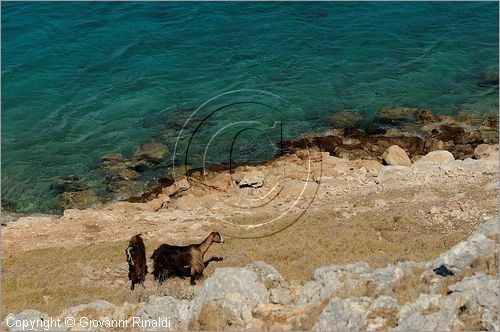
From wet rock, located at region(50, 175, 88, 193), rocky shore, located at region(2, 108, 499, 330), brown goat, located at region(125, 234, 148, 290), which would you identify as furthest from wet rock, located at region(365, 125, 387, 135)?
brown goat, located at region(125, 234, 148, 290)

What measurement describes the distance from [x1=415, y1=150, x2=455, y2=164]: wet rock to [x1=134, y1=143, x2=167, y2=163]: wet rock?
15.2 metres

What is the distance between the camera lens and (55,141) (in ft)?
122

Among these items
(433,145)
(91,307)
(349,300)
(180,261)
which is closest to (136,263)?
(180,261)

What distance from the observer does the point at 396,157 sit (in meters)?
31.5

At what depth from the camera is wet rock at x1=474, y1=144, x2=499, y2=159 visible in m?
31.6

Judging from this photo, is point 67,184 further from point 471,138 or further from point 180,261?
point 471,138

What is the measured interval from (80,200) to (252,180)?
947 centimetres

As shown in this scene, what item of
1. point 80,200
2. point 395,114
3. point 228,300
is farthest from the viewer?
point 395,114

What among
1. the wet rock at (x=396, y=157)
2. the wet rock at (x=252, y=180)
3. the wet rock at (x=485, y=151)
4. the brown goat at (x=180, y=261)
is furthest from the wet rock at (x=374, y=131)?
the brown goat at (x=180, y=261)

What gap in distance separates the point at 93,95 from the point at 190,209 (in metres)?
19.3

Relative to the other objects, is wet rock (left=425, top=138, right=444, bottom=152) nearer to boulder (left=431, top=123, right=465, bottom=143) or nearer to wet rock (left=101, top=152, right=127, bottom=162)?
boulder (left=431, top=123, right=465, bottom=143)

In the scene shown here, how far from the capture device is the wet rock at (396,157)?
31.3 metres

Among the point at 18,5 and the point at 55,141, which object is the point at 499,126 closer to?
the point at 55,141

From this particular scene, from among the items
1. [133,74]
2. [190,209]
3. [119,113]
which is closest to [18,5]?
[133,74]
